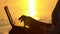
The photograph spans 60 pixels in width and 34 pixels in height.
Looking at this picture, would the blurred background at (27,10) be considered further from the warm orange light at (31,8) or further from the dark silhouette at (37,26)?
the dark silhouette at (37,26)

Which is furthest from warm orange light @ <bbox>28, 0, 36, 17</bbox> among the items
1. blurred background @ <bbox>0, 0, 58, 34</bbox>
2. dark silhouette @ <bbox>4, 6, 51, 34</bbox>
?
dark silhouette @ <bbox>4, 6, 51, 34</bbox>

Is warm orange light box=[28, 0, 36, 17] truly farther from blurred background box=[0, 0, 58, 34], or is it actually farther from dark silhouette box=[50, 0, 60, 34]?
dark silhouette box=[50, 0, 60, 34]

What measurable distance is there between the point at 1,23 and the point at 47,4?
1.11 m

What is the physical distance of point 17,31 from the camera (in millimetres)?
1501

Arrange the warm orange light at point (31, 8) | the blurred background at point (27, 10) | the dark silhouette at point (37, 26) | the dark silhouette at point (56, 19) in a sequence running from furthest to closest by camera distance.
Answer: the warm orange light at point (31, 8)
the blurred background at point (27, 10)
the dark silhouette at point (37, 26)
the dark silhouette at point (56, 19)

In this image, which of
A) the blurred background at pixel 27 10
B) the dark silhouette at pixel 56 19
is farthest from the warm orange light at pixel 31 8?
the dark silhouette at pixel 56 19

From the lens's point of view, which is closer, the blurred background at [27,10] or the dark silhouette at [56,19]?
the dark silhouette at [56,19]

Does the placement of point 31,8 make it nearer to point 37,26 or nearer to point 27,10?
point 27,10

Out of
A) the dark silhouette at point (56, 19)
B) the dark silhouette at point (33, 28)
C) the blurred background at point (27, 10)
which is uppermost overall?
the dark silhouette at point (56, 19)

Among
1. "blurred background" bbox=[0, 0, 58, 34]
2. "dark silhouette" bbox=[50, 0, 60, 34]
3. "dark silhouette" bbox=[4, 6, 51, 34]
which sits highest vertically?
"dark silhouette" bbox=[50, 0, 60, 34]

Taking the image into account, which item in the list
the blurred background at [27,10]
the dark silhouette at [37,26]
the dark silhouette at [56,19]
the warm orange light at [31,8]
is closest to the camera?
the dark silhouette at [56,19]

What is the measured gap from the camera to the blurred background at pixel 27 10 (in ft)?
9.04

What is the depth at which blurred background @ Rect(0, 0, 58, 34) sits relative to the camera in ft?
9.04

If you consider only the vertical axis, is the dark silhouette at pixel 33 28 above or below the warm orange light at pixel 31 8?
above
